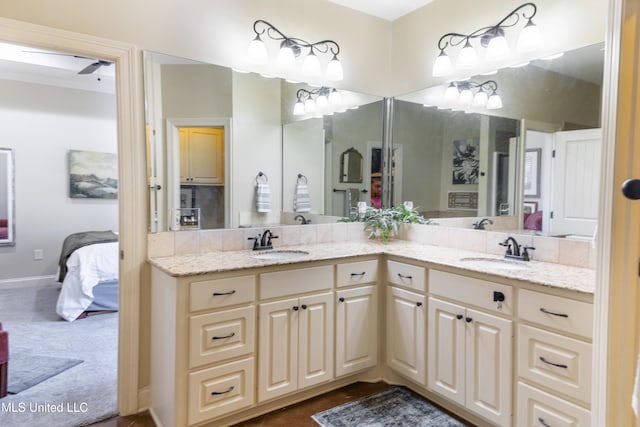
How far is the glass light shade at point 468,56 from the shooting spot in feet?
8.30

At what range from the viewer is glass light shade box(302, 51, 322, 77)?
8.90 feet

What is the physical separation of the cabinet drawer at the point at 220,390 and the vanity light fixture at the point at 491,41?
228 cm

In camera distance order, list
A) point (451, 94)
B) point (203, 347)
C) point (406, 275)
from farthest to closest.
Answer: point (451, 94)
point (406, 275)
point (203, 347)

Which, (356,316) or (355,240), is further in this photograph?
(355,240)

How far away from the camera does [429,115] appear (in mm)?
2934

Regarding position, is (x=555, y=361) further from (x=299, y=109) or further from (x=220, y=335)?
(x=299, y=109)

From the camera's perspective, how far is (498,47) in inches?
93.5

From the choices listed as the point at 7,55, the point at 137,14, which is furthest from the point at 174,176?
the point at 7,55

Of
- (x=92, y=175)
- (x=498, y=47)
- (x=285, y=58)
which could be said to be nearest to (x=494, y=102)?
(x=498, y=47)

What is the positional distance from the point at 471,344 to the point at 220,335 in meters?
1.26

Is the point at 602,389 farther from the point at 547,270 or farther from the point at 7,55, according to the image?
the point at 7,55

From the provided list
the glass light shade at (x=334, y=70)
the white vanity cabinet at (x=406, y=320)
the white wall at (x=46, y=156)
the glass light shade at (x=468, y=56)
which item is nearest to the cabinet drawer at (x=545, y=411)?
the white vanity cabinet at (x=406, y=320)

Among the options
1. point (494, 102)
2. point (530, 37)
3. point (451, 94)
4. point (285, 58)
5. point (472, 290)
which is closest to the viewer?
point (472, 290)

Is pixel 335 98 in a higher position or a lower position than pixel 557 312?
higher
